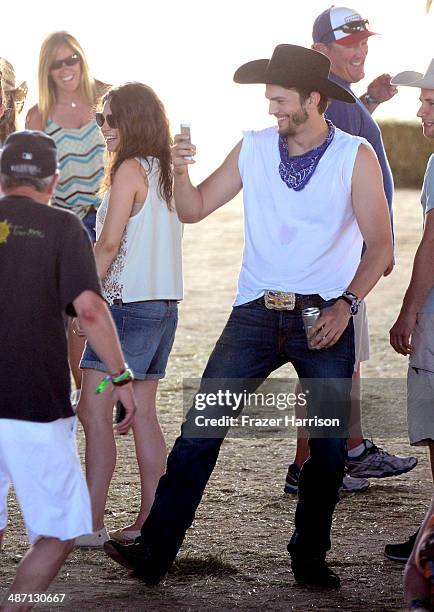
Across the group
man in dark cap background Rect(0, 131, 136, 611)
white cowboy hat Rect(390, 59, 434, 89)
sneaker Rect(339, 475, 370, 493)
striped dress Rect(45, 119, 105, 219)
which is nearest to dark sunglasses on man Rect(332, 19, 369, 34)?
white cowboy hat Rect(390, 59, 434, 89)

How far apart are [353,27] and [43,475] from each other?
11.0ft

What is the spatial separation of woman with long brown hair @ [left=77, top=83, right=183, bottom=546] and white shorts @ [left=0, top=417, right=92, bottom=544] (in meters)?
1.38

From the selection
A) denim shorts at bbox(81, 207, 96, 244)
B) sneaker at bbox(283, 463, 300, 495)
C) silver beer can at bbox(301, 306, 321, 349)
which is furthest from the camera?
denim shorts at bbox(81, 207, 96, 244)

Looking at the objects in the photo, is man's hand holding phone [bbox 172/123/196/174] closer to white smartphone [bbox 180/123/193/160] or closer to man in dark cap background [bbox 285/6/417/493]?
white smartphone [bbox 180/123/193/160]

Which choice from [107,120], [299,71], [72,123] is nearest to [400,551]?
[299,71]

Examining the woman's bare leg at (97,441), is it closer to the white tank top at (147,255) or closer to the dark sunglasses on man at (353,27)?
the white tank top at (147,255)

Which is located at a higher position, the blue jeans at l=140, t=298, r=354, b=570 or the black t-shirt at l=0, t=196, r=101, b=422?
the black t-shirt at l=0, t=196, r=101, b=422

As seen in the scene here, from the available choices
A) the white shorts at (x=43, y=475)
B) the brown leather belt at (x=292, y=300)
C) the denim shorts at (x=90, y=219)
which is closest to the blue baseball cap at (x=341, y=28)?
the denim shorts at (x=90, y=219)

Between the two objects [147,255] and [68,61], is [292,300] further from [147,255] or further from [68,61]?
[68,61]

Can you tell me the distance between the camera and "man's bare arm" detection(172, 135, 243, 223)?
5266mm

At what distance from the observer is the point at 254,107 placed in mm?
26906

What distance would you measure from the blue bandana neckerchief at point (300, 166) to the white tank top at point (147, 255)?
0.58 metres

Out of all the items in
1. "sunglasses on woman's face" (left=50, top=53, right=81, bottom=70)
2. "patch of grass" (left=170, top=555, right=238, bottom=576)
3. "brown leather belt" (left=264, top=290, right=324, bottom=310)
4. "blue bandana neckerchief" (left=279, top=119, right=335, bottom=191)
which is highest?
"sunglasses on woman's face" (left=50, top=53, right=81, bottom=70)

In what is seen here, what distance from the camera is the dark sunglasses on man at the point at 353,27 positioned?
6.51 m
